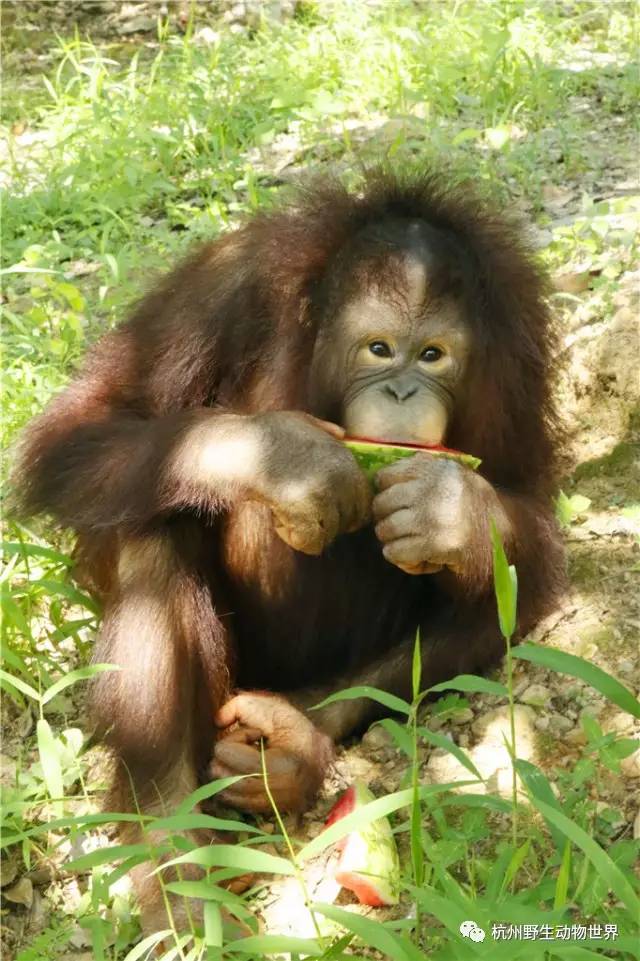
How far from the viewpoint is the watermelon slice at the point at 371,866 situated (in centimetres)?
257

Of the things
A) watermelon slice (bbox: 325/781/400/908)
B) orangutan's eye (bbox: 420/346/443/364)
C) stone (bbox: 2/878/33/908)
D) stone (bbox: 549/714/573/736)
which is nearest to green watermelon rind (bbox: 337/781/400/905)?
watermelon slice (bbox: 325/781/400/908)

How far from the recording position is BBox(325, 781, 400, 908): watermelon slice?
2568 millimetres

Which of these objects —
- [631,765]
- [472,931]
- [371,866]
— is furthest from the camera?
[631,765]

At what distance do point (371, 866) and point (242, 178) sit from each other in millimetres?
3684

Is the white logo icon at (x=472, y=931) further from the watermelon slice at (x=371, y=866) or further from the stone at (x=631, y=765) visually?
the stone at (x=631, y=765)

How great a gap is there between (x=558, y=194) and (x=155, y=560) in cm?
294

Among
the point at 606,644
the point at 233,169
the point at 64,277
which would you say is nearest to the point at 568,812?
the point at 606,644

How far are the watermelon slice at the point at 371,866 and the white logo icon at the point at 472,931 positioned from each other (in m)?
0.39

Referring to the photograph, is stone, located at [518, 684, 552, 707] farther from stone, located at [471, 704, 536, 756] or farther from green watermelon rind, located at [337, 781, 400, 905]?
green watermelon rind, located at [337, 781, 400, 905]

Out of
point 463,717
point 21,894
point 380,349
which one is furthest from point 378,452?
point 21,894

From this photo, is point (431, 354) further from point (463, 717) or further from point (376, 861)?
point (376, 861)

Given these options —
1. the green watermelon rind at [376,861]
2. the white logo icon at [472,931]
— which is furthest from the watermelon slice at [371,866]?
the white logo icon at [472,931]

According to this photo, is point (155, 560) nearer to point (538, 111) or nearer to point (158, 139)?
point (158, 139)

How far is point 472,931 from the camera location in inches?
83.6
